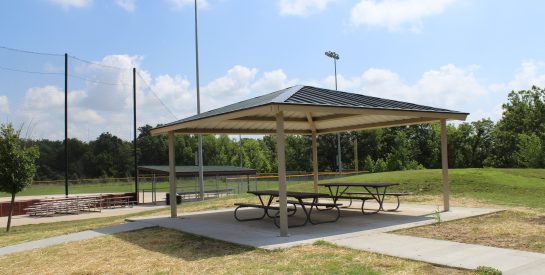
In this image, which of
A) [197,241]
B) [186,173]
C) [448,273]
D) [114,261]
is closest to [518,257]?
[448,273]

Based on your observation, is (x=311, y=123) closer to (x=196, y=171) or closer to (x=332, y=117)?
(x=332, y=117)

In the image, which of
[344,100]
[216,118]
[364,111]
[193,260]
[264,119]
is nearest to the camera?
[193,260]

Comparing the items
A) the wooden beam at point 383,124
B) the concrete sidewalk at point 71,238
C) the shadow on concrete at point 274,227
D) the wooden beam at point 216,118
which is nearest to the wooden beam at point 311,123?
the wooden beam at point 383,124

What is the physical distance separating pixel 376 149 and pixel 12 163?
170 feet

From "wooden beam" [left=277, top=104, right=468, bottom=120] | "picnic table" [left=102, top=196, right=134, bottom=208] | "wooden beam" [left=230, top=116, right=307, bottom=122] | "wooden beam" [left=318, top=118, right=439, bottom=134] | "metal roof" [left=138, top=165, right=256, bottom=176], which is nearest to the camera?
"wooden beam" [left=277, top=104, right=468, bottom=120]

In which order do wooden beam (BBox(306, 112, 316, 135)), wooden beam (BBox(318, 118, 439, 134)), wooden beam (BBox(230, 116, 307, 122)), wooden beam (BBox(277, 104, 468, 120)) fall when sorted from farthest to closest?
wooden beam (BBox(306, 112, 316, 135)) → wooden beam (BBox(230, 116, 307, 122)) → wooden beam (BBox(318, 118, 439, 134)) → wooden beam (BBox(277, 104, 468, 120))

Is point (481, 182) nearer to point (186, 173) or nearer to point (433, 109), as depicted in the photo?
point (433, 109)

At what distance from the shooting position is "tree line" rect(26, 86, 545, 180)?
2056 inches

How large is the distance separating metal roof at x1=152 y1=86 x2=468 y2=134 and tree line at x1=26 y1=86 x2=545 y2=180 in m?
33.4

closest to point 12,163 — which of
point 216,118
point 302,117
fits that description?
point 216,118

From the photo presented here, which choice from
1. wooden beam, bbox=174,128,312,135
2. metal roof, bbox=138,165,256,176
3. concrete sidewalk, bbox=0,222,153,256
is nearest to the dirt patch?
concrete sidewalk, bbox=0,222,153,256

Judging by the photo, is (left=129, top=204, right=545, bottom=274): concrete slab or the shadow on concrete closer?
(left=129, top=204, right=545, bottom=274): concrete slab

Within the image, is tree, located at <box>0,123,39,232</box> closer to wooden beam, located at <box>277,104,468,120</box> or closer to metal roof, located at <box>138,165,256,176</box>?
wooden beam, located at <box>277,104,468,120</box>

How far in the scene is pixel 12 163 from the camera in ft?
50.0
